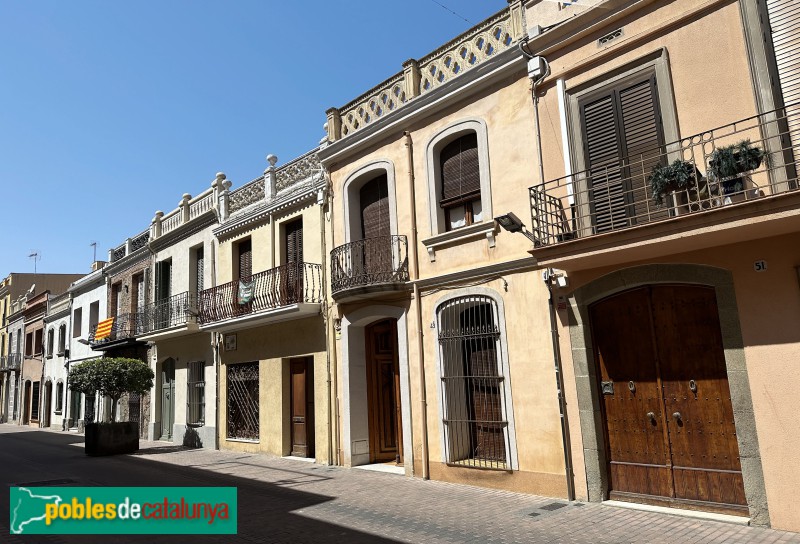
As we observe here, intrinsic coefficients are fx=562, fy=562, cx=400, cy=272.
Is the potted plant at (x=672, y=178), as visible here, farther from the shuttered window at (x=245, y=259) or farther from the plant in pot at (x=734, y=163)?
the shuttered window at (x=245, y=259)

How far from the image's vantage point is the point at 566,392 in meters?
8.66

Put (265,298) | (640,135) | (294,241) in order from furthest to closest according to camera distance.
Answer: (294,241)
(265,298)
(640,135)

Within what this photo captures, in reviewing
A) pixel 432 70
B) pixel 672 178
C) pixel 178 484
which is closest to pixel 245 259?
pixel 178 484

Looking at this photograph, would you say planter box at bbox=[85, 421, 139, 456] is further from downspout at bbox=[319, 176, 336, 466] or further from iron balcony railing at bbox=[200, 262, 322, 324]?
downspout at bbox=[319, 176, 336, 466]

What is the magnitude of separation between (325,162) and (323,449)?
6790mm

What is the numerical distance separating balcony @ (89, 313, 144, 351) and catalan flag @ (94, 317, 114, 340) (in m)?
0.10

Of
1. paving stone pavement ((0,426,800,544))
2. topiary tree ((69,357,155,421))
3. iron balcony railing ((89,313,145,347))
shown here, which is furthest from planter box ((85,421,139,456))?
paving stone pavement ((0,426,800,544))

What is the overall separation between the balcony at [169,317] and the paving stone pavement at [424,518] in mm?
7602

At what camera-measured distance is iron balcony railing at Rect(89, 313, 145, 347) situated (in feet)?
69.3

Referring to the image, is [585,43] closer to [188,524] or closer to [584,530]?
[584,530]

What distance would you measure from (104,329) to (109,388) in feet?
22.6

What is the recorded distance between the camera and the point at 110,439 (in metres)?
16.5

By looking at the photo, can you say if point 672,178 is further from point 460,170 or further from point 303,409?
point 303,409

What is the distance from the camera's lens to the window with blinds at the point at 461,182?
35.0 ft
